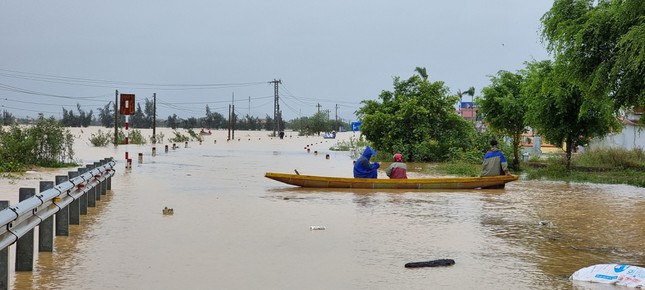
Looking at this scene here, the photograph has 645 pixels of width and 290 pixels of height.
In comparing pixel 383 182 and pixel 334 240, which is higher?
pixel 383 182

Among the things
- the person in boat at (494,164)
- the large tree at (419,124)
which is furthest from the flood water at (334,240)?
the large tree at (419,124)

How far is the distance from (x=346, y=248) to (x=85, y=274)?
3783 millimetres

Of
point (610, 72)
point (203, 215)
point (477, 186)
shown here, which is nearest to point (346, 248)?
point (203, 215)

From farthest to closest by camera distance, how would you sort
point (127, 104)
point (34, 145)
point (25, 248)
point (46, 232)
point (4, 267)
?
1. point (127, 104)
2. point (34, 145)
3. point (46, 232)
4. point (25, 248)
5. point (4, 267)

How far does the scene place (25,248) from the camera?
27.7ft

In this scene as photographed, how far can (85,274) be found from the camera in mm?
8789

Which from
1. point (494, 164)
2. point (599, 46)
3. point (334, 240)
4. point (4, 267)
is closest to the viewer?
point (4, 267)

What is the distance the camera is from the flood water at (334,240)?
8.73 m

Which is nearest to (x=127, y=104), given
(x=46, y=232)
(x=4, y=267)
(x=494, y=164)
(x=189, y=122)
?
(x=494, y=164)

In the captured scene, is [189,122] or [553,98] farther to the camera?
[189,122]

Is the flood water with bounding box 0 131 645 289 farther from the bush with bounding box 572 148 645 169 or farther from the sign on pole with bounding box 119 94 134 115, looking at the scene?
the bush with bounding box 572 148 645 169

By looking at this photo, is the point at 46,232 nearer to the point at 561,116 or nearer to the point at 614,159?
the point at 561,116

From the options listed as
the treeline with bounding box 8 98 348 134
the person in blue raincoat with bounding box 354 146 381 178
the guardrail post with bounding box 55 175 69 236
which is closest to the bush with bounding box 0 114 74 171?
the person in blue raincoat with bounding box 354 146 381 178

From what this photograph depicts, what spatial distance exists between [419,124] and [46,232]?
33.8 metres
